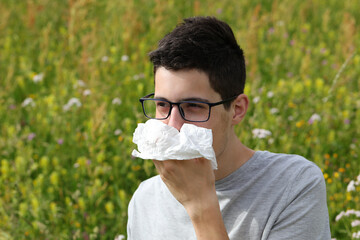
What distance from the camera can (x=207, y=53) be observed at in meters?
1.83

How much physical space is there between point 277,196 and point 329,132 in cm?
206

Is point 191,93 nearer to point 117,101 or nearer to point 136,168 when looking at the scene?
point 136,168

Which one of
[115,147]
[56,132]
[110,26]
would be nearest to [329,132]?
[115,147]

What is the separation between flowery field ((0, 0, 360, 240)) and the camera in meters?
2.99

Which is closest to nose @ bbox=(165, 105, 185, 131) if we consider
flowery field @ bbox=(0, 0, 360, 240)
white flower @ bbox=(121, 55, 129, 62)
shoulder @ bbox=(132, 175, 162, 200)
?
shoulder @ bbox=(132, 175, 162, 200)

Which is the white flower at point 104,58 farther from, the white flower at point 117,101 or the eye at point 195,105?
the eye at point 195,105

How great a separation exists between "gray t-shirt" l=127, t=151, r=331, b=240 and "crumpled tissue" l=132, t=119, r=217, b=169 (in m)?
0.25

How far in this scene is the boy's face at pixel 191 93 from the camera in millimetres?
1753

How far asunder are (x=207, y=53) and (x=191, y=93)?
0.20 m

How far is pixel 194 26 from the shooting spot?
6.23 ft

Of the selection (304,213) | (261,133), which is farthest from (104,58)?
(304,213)

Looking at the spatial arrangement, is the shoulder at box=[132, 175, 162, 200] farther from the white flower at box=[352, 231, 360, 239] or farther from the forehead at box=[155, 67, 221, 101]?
the white flower at box=[352, 231, 360, 239]

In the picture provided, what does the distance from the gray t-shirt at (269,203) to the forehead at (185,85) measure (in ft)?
1.22

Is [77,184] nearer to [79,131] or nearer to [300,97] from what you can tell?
[79,131]
